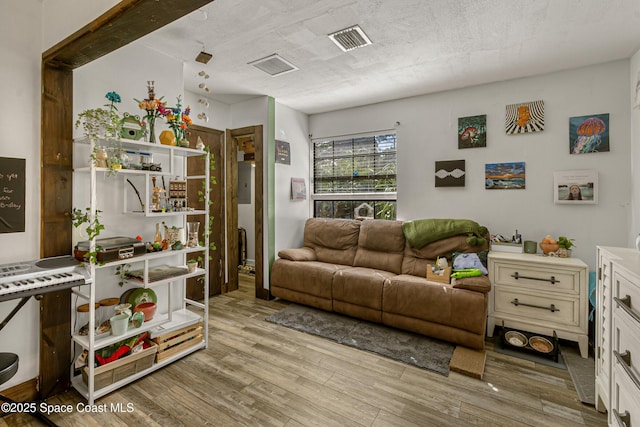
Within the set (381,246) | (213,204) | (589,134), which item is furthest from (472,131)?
(213,204)

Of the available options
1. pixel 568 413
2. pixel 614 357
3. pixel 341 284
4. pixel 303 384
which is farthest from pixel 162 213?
pixel 568 413

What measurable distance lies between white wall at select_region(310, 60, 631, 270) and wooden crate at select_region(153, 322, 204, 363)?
2783 millimetres

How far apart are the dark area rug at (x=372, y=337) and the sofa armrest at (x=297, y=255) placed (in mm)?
629

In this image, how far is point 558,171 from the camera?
2990 mm

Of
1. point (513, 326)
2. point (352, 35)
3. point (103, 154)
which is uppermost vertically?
point (352, 35)

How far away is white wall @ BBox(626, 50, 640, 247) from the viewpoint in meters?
2.52

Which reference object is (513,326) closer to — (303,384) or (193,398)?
(303,384)

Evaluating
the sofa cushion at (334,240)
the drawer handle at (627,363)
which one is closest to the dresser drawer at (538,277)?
the drawer handle at (627,363)

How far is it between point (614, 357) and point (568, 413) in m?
0.64

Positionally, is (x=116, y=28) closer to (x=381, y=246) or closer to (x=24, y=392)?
(x=24, y=392)

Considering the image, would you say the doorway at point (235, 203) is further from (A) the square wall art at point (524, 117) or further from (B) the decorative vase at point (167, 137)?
(A) the square wall art at point (524, 117)

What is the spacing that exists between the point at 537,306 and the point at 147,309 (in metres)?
3.39

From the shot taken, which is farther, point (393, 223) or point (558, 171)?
point (393, 223)

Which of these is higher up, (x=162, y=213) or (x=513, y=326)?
(x=162, y=213)
